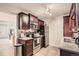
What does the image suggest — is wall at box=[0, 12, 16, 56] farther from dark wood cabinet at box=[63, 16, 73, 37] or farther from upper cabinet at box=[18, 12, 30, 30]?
dark wood cabinet at box=[63, 16, 73, 37]

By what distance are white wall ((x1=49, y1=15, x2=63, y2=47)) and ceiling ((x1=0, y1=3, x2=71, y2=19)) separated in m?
0.11

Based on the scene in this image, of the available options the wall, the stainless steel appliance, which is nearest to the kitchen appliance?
the stainless steel appliance

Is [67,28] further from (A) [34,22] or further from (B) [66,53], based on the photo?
(A) [34,22]

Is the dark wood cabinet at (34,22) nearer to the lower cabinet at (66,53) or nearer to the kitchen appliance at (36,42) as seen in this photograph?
the kitchen appliance at (36,42)

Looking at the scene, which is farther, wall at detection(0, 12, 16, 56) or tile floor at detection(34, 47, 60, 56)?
tile floor at detection(34, 47, 60, 56)

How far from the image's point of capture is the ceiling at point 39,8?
2.22m

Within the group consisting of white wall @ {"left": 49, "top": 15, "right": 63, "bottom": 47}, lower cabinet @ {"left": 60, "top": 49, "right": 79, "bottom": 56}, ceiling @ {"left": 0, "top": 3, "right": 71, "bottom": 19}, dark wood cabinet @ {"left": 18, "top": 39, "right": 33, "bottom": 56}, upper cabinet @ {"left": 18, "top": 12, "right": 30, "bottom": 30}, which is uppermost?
ceiling @ {"left": 0, "top": 3, "right": 71, "bottom": 19}

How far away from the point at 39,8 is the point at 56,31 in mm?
522

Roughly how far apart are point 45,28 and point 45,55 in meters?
0.51

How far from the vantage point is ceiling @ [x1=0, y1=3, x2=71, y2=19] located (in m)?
2.22

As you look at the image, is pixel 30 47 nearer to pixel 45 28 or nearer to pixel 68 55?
pixel 45 28

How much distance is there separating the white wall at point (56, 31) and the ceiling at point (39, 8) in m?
0.11

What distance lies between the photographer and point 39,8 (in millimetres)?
→ 2289

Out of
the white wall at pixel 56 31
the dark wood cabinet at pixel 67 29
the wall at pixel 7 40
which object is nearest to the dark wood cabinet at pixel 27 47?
the wall at pixel 7 40
